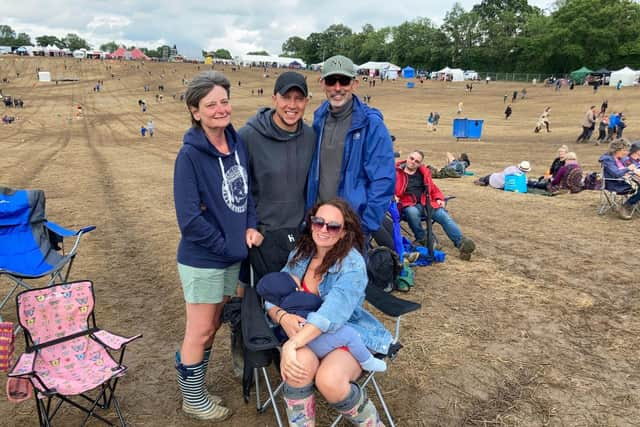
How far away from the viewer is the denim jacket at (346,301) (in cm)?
254

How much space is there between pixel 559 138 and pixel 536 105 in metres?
19.0

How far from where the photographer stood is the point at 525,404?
322 centimetres

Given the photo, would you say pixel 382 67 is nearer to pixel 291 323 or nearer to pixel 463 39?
pixel 463 39

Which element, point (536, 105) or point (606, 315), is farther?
point (536, 105)

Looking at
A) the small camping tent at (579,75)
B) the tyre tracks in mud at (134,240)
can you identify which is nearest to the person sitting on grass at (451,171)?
the tyre tracks in mud at (134,240)

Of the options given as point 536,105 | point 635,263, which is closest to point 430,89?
point 536,105

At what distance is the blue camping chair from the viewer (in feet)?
13.8

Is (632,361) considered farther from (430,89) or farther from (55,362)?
(430,89)

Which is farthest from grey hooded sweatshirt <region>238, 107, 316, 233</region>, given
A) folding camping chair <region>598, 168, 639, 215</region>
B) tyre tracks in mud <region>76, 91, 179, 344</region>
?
folding camping chair <region>598, 168, 639, 215</region>

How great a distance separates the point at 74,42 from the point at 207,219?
665 feet

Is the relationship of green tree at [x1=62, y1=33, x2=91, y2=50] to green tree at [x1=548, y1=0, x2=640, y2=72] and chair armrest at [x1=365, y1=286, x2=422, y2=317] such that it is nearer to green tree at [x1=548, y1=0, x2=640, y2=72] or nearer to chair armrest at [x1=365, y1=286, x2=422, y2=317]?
green tree at [x1=548, y1=0, x2=640, y2=72]

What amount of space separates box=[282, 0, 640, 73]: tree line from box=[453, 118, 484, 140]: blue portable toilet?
5528 cm

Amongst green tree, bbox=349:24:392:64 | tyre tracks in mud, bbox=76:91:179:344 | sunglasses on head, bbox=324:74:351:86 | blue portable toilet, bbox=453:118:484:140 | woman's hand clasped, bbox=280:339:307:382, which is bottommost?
tyre tracks in mud, bbox=76:91:179:344

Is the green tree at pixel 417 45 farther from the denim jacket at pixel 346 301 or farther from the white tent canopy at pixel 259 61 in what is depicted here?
the denim jacket at pixel 346 301
